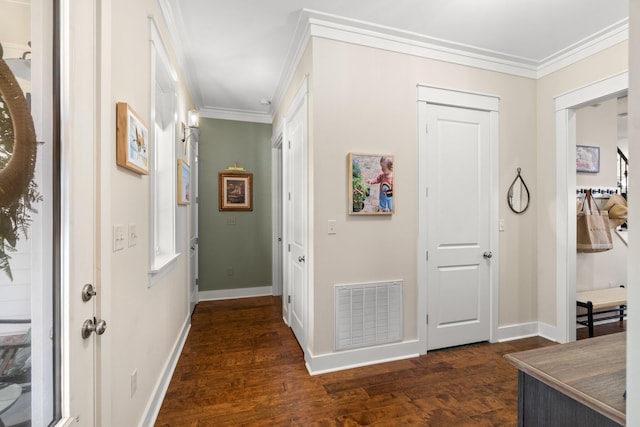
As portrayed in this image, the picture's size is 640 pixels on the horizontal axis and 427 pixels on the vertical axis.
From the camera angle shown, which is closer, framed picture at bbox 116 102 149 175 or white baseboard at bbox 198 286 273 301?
framed picture at bbox 116 102 149 175

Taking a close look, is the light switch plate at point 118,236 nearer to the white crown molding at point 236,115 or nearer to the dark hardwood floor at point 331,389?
the dark hardwood floor at point 331,389

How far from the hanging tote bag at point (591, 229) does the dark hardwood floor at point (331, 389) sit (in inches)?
43.7

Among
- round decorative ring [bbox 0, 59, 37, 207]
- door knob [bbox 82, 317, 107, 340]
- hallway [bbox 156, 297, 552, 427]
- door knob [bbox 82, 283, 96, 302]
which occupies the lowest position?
hallway [bbox 156, 297, 552, 427]

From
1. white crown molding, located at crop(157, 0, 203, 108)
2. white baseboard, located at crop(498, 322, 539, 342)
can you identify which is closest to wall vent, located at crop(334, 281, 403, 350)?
white baseboard, located at crop(498, 322, 539, 342)

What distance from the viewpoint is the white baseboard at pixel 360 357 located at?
87.1 inches

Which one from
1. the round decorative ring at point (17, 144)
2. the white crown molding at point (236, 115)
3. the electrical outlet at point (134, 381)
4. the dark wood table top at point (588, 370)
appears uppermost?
the white crown molding at point (236, 115)

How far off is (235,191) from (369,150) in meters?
2.49

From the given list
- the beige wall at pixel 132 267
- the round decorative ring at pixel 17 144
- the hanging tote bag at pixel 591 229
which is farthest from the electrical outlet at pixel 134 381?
the hanging tote bag at pixel 591 229

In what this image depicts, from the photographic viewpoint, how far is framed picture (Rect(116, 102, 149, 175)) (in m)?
1.29

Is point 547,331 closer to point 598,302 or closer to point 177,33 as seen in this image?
point 598,302

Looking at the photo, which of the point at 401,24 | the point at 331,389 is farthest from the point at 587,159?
the point at 331,389

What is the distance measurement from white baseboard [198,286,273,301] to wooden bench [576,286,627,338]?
374cm

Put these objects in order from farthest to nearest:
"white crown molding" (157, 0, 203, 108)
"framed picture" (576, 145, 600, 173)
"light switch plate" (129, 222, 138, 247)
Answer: "framed picture" (576, 145, 600, 173)
"white crown molding" (157, 0, 203, 108)
"light switch plate" (129, 222, 138, 247)

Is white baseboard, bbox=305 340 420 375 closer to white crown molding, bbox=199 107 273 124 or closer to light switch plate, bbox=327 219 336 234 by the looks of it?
light switch plate, bbox=327 219 336 234
